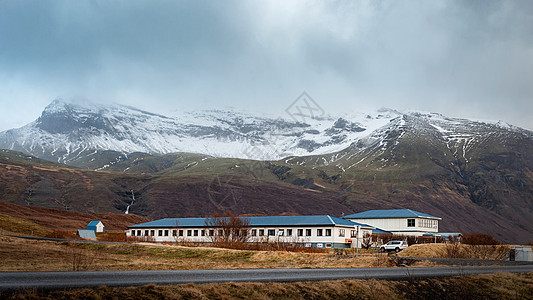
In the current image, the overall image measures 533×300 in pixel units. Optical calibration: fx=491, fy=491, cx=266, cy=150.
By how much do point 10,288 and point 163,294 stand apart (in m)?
4.52

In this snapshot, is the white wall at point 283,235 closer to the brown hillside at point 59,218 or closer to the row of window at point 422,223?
the row of window at point 422,223

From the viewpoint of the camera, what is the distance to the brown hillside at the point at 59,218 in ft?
329

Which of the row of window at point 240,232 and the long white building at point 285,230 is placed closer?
the long white building at point 285,230

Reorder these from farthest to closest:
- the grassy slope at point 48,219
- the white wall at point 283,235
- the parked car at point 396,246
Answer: the white wall at point 283,235, the grassy slope at point 48,219, the parked car at point 396,246

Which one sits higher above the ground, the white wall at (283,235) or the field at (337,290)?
the field at (337,290)

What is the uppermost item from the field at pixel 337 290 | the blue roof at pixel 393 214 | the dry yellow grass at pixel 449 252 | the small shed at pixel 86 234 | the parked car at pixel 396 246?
the blue roof at pixel 393 214

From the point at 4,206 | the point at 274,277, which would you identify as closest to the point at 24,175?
the point at 4,206

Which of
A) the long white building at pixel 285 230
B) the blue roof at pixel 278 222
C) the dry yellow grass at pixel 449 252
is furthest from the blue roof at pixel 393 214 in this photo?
the dry yellow grass at pixel 449 252

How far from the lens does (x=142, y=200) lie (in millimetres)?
180500

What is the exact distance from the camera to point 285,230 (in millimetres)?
79750

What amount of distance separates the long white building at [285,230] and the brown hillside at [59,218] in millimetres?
24953

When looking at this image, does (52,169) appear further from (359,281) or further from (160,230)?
(359,281)

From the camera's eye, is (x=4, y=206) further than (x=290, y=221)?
Yes

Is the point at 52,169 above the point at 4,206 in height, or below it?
above
